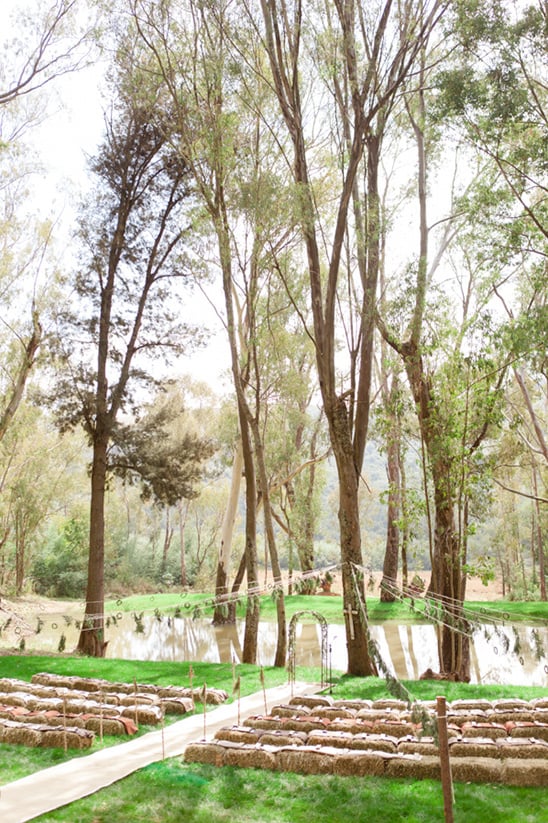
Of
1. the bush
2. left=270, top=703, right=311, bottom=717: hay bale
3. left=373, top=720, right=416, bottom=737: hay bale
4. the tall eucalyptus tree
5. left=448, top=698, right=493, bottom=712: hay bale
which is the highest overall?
the tall eucalyptus tree

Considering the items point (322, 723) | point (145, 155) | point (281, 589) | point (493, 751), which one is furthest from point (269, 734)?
point (145, 155)

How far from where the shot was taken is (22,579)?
26.5m

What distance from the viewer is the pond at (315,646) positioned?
1395cm

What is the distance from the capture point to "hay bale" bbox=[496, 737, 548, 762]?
587cm

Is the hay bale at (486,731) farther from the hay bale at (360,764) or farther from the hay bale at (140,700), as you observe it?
the hay bale at (140,700)

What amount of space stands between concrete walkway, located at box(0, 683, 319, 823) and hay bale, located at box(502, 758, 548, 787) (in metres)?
2.96

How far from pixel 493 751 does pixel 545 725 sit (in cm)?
83

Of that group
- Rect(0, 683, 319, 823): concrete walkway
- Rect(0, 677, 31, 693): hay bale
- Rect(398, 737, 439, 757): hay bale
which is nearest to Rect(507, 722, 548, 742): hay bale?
Rect(398, 737, 439, 757): hay bale

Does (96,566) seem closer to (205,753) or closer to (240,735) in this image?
(240,735)

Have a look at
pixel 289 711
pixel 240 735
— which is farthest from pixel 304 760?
pixel 289 711

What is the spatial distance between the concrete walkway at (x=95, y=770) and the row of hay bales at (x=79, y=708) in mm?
251

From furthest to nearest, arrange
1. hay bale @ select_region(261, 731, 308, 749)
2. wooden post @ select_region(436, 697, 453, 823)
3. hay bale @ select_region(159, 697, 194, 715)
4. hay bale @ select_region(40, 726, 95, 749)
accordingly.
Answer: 1. hay bale @ select_region(159, 697, 194, 715)
2. hay bale @ select_region(40, 726, 95, 749)
3. hay bale @ select_region(261, 731, 308, 749)
4. wooden post @ select_region(436, 697, 453, 823)

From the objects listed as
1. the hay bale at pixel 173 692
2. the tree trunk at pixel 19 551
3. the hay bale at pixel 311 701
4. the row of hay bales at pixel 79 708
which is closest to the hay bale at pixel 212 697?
the row of hay bales at pixel 79 708

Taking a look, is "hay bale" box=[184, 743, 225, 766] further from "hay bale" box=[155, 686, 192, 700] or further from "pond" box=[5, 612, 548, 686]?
"pond" box=[5, 612, 548, 686]
